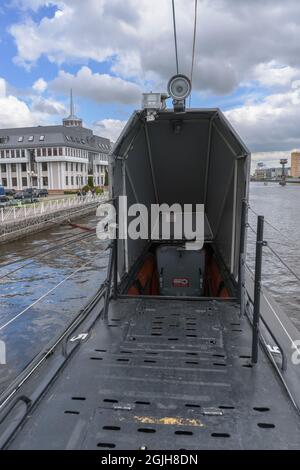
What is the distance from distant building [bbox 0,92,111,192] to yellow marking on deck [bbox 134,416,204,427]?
6950 centimetres

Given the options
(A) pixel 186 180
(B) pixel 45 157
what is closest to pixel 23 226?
(A) pixel 186 180

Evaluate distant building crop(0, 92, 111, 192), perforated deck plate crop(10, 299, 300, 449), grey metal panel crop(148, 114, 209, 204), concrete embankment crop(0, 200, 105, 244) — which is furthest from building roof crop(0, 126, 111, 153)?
perforated deck plate crop(10, 299, 300, 449)

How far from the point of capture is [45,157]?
71500 millimetres

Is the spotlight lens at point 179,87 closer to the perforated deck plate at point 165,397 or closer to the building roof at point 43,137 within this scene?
the perforated deck plate at point 165,397

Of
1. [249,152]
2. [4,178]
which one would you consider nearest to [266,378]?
[249,152]

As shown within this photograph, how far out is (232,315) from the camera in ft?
16.5

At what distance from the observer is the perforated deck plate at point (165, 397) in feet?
8.80

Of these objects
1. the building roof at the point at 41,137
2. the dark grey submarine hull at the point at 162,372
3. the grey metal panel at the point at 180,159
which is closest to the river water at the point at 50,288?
the dark grey submarine hull at the point at 162,372

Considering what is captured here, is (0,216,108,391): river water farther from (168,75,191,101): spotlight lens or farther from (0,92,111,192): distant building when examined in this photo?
(0,92,111,192): distant building

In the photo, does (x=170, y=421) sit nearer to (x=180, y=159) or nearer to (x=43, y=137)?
(x=180, y=159)

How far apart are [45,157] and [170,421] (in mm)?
73189

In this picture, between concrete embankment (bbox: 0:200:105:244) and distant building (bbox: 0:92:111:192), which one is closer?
concrete embankment (bbox: 0:200:105:244)

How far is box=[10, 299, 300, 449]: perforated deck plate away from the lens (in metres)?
2.68
